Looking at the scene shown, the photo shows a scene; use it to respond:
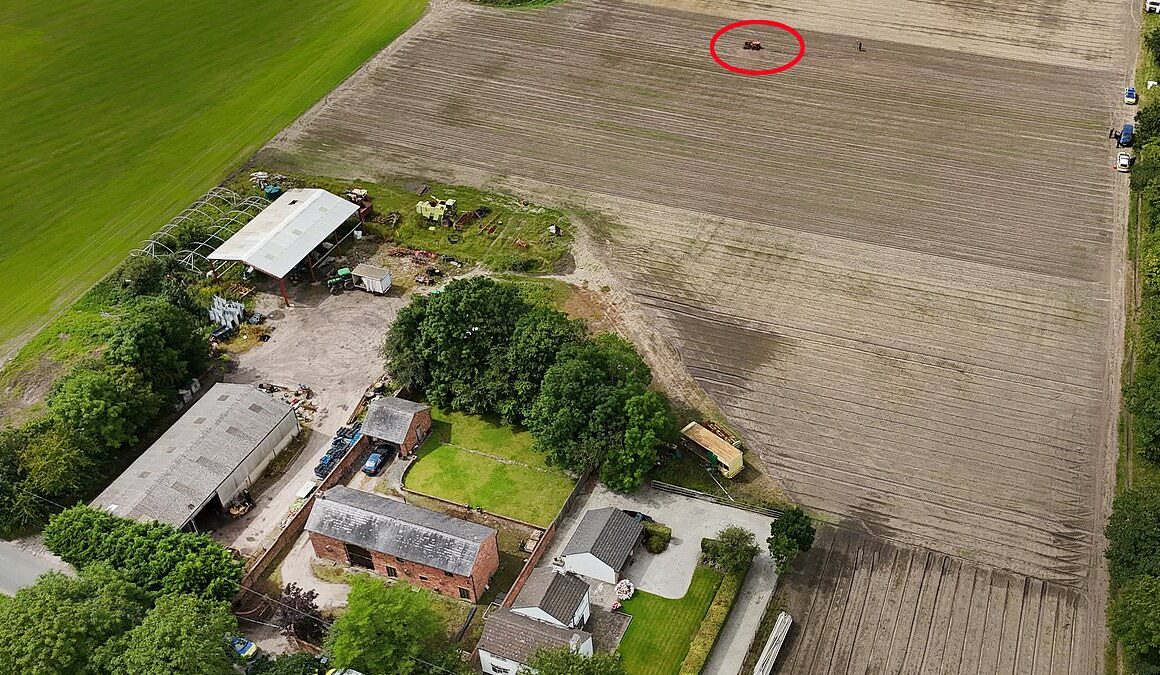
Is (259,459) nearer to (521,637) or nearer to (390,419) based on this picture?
(390,419)

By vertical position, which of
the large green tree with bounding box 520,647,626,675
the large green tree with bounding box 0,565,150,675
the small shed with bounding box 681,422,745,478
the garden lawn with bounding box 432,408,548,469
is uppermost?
the large green tree with bounding box 0,565,150,675

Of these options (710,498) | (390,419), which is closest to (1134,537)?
(710,498)

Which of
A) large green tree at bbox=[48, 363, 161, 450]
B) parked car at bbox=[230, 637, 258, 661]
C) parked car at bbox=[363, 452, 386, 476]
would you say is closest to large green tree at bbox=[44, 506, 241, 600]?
parked car at bbox=[230, 637, 258, 661]

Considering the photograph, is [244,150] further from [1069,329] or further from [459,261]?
[1069,329]

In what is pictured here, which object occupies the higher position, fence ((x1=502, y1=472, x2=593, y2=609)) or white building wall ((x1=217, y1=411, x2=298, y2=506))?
white building wall ((x1=217, y1=411, x2=298, y2=506))

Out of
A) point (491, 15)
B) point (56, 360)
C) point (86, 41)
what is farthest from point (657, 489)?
point (86, 41)

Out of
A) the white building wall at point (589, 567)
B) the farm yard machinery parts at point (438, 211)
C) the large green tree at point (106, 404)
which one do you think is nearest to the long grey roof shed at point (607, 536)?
the white building wall at point (589, 567)

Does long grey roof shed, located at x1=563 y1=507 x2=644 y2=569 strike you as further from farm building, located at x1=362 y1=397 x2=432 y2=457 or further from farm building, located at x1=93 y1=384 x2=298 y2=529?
farm building, located at x1=93 y1=384 x2=298 y2=529

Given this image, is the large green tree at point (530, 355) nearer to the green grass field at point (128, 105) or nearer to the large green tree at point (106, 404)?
the large green tree at point (106, 404)
